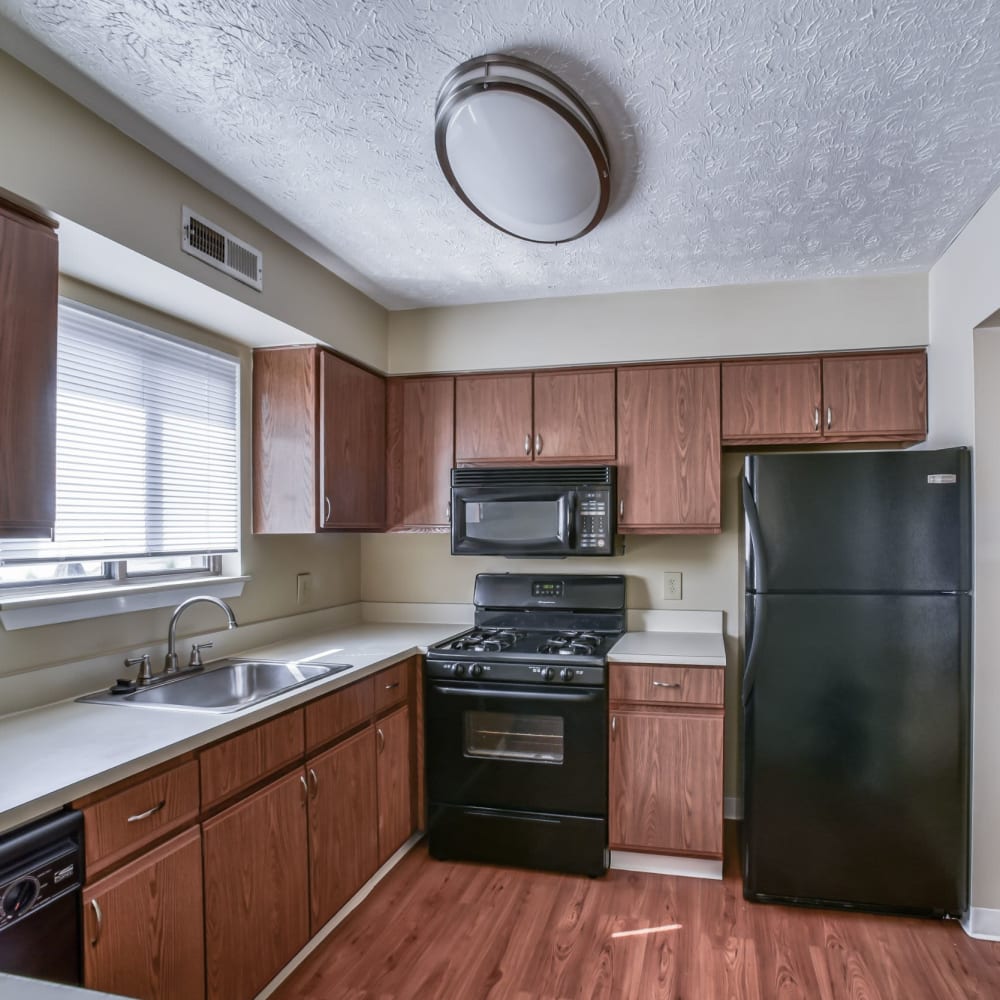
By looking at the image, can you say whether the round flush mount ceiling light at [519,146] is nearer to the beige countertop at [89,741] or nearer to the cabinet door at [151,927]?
the beige countertop at [89,741]

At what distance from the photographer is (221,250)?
2.17 metres

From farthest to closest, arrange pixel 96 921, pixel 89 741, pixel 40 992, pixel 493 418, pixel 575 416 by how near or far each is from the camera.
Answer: pixel 493 418 < pixel 575 416 < pixel 89 741 < pixel 96 921 < pixel 40 992

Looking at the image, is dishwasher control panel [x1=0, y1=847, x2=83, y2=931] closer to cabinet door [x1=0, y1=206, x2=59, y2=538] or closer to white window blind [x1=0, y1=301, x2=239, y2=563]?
cabinet door [x1=0, y1=206, x2=59, y2=538]

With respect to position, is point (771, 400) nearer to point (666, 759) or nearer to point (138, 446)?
point (666, 759)

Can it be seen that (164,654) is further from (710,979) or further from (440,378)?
(710,979)

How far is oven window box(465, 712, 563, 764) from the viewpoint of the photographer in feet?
9.25

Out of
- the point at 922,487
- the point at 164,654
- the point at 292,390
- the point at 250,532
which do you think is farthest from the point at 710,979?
the point at 292,390

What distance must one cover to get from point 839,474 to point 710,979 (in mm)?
1696

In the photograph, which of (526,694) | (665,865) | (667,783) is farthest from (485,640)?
(665,865)

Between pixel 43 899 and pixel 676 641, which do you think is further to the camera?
pixel 676 641

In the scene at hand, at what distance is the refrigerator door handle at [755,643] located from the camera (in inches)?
102

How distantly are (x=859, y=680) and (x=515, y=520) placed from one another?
1.47m

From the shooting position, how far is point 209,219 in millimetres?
2119

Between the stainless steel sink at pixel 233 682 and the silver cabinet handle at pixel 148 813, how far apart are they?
56 centimetres
